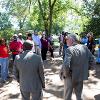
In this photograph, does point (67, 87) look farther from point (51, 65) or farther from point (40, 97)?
point (51, 65)

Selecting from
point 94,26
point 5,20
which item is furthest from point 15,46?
point 5,20

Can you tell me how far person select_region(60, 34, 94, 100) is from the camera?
7.11m

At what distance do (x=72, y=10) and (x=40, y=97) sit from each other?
109 ft

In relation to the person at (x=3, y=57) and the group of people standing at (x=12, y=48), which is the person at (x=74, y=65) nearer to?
the group of people standing at (x=12, y=48)

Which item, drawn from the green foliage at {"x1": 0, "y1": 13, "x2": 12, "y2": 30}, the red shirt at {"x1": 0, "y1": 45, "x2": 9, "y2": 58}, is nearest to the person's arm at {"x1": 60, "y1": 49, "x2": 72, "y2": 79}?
the red shirt at {"x1": 0, "y1": 45, "x2": 9, "y2": 58}

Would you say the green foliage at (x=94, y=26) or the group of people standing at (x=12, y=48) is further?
the green foliage at (x=94, y=26)

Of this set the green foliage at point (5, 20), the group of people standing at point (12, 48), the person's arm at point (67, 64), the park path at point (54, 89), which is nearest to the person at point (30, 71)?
the person's arm at point (67, 64)

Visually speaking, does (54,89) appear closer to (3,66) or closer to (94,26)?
(3,66)

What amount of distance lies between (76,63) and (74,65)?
6cm

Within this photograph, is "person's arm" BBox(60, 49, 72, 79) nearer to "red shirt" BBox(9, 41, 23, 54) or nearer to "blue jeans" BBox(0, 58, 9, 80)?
"blue jeans" BBox(0, 58, 9, 80)

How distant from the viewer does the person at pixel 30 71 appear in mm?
6508

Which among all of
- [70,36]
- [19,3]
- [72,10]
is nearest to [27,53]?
[70,36]

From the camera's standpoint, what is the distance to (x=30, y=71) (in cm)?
653

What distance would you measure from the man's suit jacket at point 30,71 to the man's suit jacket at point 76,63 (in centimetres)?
75
